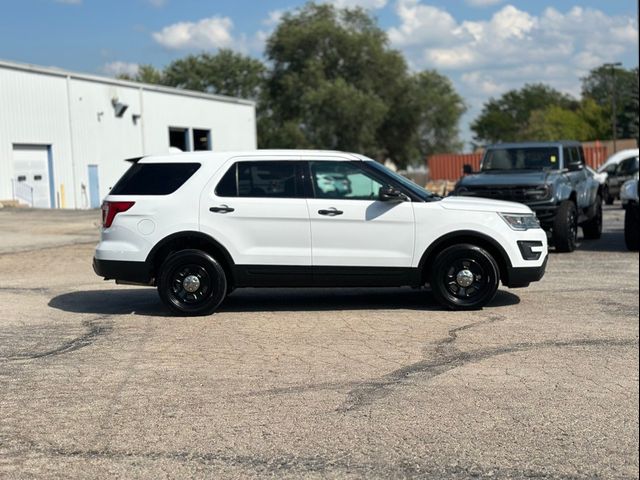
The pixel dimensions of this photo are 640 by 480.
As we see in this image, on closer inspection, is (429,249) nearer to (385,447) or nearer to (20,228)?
(385,447)

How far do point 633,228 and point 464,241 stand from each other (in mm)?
6688

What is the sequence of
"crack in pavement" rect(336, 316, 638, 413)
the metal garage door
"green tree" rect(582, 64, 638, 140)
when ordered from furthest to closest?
"green tree" rect(582, 64, 638, 140)
the metal garage door
"crack in pavement" rect(336, 316, 638, 413)

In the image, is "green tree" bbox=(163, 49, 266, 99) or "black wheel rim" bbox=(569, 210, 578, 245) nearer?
"black wheel rim" bbox=(569, 210, 578, 245)

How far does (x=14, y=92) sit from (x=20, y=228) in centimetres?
1419

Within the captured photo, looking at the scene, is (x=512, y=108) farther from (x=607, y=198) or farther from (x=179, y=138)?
(x=607, y=198)

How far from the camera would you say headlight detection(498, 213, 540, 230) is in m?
9.67

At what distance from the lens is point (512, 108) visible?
408ft

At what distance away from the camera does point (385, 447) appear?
5.18m

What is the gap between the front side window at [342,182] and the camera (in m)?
9.58

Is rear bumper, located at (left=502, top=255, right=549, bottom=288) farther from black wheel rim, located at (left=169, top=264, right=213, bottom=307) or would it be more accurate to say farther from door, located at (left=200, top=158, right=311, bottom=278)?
black wheel rim, located at (left=169, top=264, right=213, bottom=307)

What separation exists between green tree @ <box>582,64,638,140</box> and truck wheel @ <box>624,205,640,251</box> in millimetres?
73984

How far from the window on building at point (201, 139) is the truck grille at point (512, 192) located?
37.7 meters

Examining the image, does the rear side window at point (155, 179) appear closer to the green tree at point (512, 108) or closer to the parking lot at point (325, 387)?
the parking lot at point (325, 387)

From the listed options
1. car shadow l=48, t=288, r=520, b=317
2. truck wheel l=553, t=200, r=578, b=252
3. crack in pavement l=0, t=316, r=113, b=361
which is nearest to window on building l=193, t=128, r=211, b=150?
truck wheel l=553, t=200, r=578, b=252
